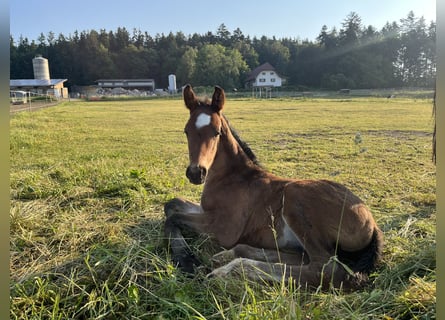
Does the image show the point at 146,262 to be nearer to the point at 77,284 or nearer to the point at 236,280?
the point at 77,284

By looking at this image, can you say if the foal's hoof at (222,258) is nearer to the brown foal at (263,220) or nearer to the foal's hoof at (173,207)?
the brown foal at (263,220)

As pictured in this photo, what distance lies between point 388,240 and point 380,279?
31.4 inches

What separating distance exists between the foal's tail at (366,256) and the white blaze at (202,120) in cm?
179

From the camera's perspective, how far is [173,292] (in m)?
2.25

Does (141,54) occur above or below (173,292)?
above

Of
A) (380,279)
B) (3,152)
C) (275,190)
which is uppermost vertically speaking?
(3,152)

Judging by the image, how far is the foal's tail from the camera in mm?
2650

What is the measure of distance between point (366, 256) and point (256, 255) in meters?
0.98

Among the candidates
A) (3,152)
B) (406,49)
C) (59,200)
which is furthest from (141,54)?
Result: (3,152)

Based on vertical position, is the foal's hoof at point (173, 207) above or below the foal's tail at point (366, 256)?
above

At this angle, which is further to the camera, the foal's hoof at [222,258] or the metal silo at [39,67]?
the metal silo at [39,67]

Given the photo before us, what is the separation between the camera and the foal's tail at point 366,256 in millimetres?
2650

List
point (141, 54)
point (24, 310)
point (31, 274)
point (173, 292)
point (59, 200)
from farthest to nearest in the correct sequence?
point (141, 54) < point (59, 200) < point (31, 274) < point (173, 292) < point (24, 310)

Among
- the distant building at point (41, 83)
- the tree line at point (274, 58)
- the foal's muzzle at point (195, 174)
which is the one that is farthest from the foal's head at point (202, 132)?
the tree line at point (274, 58)
